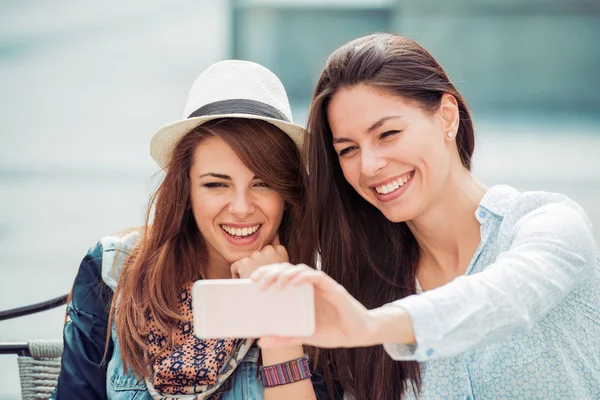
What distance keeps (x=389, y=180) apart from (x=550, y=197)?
0.37 metres

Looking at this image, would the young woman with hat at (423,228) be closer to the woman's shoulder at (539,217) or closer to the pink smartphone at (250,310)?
the woman's shoulder at (539,217)

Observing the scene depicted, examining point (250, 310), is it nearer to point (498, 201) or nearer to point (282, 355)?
point (282, 355)

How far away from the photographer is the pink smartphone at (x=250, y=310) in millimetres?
1162

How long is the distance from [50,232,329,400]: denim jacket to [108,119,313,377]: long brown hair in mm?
49

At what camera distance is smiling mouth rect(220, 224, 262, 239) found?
6.25 ft

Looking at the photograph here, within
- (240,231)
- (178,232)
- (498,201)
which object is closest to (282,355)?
(240,231)

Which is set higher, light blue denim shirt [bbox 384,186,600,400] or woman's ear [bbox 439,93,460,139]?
woman's ear [bbox 439,93,460,139]

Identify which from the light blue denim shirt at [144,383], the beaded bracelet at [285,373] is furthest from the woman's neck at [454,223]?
the light blue denim shirt at [144,383]

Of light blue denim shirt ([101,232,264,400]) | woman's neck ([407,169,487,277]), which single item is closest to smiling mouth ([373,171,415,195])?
woman's neck ([407,169,487,277])

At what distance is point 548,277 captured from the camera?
1.34 meters

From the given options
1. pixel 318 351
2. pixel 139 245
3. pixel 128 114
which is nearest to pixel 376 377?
pixel 318 351

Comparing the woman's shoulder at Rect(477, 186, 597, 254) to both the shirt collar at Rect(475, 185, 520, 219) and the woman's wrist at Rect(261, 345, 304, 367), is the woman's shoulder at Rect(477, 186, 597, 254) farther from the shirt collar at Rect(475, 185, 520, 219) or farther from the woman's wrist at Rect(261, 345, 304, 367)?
the woman's wrist at Rect(261, 345, 304, 367)

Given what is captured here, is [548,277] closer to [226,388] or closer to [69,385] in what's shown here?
[226,388]

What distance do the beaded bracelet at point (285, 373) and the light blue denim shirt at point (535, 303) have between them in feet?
0.98
